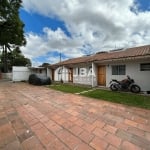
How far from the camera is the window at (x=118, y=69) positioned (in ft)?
35.6

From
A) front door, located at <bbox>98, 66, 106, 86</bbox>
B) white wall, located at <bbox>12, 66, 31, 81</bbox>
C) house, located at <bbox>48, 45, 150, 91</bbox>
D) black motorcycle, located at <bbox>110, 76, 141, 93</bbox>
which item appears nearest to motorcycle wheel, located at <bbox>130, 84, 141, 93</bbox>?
black motorcycle, located at <bbox>110, 76, 141, 93</bbox>

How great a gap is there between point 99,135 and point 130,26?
1274 cm

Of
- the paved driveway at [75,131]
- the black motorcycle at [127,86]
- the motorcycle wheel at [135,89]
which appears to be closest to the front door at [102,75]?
the black motorcycle at [127,86]

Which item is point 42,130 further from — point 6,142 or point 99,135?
point 99,135

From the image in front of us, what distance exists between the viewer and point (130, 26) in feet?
43.4

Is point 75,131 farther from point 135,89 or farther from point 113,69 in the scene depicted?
point 113,69

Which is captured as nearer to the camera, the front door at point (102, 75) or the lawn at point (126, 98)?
the lawn at point (126, 98)

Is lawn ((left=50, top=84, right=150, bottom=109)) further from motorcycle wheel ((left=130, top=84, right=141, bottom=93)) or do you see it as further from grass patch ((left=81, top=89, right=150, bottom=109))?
motorcycle wheel ((left=130, top=84, right=141, bottom=93))

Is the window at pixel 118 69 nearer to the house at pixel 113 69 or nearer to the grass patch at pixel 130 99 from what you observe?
the house at pixel 113 69

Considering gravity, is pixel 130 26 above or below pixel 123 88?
above

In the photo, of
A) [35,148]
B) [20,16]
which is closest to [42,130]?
[35,148]

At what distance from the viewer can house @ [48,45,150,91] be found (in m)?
9.55

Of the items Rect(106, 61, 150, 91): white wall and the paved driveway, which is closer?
the paved driveway

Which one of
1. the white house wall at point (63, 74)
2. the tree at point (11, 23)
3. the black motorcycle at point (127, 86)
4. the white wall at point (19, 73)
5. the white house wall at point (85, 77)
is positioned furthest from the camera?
the white wall at point (19, 73)
